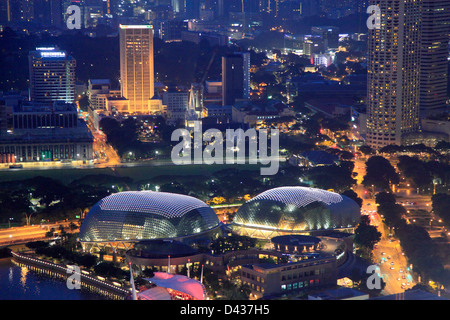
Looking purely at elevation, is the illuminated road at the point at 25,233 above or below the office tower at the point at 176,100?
below

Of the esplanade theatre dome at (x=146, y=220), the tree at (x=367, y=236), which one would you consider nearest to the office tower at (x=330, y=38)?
the tree at (x=367, y=236)

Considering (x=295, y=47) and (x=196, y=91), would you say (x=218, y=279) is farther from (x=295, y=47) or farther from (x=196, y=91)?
(x=295, y=47)

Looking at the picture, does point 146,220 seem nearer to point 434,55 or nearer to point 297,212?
point 297,212

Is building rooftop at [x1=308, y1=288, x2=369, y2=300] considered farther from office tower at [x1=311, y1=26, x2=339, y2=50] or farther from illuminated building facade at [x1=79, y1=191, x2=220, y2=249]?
office tower at [x1=311, y1=26, x2=339, y2=50]

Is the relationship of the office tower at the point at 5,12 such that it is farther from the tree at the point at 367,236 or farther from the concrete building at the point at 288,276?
the concrete building at the point at 288,276

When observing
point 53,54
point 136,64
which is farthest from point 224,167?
point 53,54

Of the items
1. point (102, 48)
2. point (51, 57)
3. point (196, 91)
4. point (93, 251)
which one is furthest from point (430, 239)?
point (102, 48)
